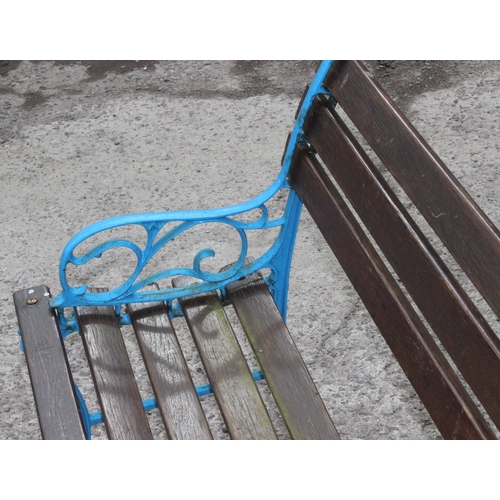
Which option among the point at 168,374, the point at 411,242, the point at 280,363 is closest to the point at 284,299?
the point at 280,363

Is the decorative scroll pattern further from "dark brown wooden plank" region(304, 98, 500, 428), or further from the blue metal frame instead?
"dark brown wooden plank" region(304, 98, 500, 428)

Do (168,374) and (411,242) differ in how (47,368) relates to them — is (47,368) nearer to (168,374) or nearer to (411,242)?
(168,374)

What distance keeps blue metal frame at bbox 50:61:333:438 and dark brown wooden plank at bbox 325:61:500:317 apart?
0.12m

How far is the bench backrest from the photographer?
1.30 metres

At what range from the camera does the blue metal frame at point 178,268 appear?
1722 millimetres

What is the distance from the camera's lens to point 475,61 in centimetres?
368

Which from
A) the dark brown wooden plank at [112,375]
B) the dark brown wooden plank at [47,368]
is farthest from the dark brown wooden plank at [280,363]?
the dark brown wooden plank at [47,368]

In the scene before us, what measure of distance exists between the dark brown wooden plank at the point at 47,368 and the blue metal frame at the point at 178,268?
0.05m

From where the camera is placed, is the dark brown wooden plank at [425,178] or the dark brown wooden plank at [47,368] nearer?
the dark brown wooden plank at [425,178]

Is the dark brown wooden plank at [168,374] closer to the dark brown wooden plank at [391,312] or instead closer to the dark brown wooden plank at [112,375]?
the dark brown wooden plank at [112,375]

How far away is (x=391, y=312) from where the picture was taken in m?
1.55

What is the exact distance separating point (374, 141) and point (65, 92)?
247 centimetres

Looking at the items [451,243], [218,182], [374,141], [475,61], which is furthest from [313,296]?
[475,61]

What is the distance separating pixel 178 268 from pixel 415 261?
0.60 meters
